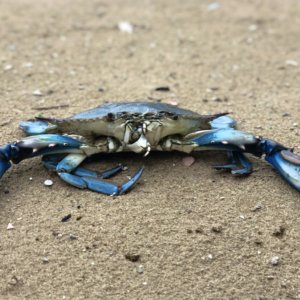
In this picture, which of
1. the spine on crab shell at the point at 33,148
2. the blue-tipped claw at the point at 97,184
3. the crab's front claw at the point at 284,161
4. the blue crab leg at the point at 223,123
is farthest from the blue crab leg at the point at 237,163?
the spine on crab shell at the point at 33,148

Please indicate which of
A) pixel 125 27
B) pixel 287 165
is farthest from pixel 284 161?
pixel 125 27

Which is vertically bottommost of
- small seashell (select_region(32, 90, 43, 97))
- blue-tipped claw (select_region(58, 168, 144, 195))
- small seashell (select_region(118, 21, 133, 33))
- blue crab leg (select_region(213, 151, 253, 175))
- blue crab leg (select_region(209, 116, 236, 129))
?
small seashell (select_region(118, 21, 133, 33))

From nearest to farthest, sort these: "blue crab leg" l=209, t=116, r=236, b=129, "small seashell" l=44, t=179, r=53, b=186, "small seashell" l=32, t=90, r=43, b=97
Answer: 1. "small seashell" l=44, t=179, r=53, b=186
2. "blue crab leg" l=209, t=116, r=236, b=129
3. "small seashell" l=32, t=90, r=43, b=97

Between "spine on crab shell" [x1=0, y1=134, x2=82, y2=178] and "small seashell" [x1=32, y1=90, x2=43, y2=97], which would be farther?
"small seashell" [x1=32, y1=90, x2=43, y2=97]

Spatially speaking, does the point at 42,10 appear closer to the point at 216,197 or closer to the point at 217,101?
the point at 217,101

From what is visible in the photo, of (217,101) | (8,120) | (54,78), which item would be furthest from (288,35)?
(8,120)

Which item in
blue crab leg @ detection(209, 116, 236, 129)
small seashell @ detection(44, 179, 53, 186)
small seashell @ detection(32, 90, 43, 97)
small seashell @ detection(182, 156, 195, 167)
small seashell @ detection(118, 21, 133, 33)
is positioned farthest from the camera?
small seashell @ detection(118, 21, 133, 33)

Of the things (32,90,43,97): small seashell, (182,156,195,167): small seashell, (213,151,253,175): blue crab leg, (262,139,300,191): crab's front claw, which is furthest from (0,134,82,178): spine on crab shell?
(32,90,43,97): small seashell

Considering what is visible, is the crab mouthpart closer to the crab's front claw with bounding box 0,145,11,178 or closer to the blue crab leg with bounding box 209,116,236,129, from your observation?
the blue crab leg with bounding box 209,116,236,129
